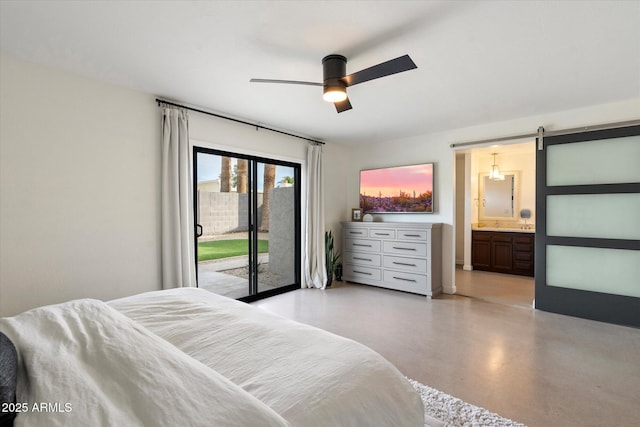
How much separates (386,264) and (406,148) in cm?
202

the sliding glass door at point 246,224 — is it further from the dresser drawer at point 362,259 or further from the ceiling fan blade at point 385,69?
the ceiling fan blade at point 385,69

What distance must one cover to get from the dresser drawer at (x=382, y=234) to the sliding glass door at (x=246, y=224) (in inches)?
49.4

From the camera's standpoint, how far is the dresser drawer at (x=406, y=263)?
176 inches

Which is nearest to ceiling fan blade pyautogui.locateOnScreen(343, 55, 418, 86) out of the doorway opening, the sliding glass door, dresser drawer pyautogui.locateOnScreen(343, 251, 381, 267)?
the sliding glass door

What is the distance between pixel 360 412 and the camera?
104 centimetres

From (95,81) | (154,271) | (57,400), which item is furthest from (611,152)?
(95,81)

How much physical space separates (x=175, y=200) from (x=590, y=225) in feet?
15.9

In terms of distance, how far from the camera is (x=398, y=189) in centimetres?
522

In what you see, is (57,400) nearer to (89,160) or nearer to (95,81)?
(89,160)

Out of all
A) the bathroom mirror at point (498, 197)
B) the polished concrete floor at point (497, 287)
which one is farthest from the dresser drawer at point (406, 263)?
the bathroom mirror at point (498, 197)

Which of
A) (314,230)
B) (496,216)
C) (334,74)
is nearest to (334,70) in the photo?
(334,74)

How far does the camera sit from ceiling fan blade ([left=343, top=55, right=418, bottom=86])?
6.42ft

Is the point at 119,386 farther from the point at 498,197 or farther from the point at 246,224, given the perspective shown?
the point at 498,197

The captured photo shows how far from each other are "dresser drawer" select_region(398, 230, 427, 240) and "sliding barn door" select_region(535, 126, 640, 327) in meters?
1.42
